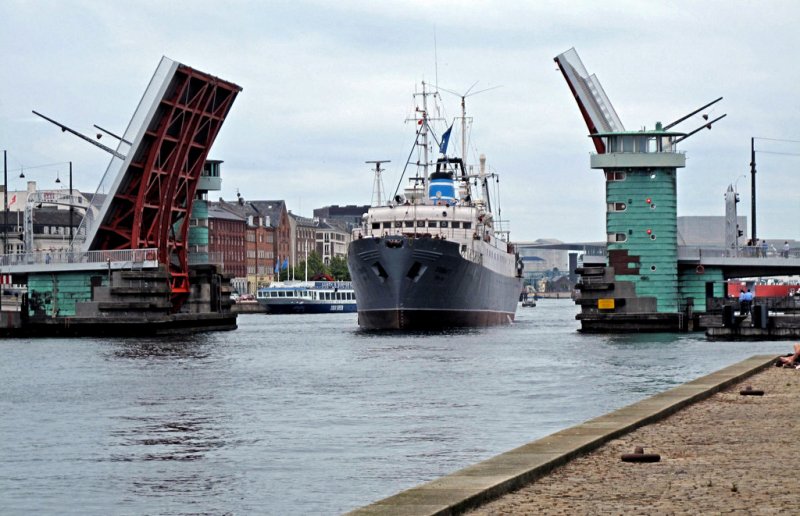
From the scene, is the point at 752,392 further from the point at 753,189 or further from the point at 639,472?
the point at 753,189

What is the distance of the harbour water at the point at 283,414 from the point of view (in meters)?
18.2

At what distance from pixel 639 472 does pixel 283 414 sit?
48.7 feet

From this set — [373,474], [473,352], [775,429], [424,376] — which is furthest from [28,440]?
[473,352]

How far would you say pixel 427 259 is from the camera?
77.1 meters

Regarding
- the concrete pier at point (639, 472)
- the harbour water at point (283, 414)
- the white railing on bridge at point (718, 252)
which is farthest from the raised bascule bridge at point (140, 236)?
the concrete pier at point (639, 472)

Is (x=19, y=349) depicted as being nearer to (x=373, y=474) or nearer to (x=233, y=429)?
(x=233, y=429)

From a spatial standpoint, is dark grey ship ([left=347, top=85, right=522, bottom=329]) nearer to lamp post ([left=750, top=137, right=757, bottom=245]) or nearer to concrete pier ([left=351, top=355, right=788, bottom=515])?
lamp post ([left=750, top=137, right=757, bottom=245])

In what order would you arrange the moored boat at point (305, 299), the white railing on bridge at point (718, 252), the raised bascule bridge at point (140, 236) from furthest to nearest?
the moored boat at point (305, 299) < the white railing on bridge at point (718, 252) < the raised bascule bridge at point (140, 236)

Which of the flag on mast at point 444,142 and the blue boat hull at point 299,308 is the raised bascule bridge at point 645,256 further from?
the blue boat hull at point 299,308

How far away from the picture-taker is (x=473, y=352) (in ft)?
176

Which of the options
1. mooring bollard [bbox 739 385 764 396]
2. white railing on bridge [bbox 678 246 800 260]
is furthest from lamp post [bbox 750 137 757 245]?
mooring bollard [bbox 739 385 764 396]

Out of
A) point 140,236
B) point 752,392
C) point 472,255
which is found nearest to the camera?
point 752,392

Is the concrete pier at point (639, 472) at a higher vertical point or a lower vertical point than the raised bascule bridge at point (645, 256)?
lower

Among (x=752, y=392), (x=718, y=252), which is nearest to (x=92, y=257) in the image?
(x=718, y=252)
